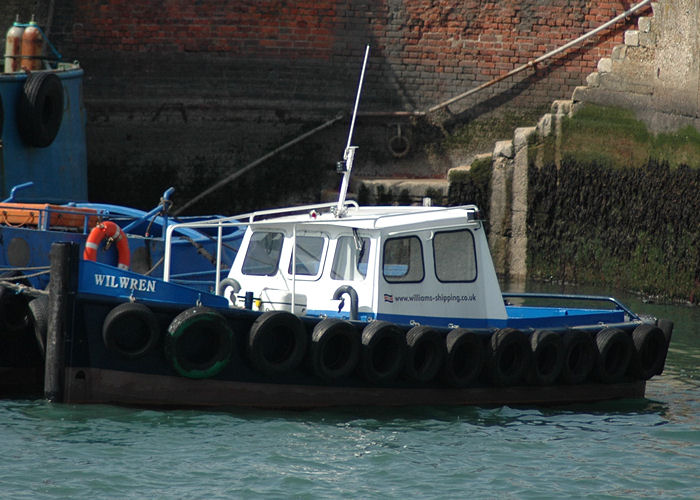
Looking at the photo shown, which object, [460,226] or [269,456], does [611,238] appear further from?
[269,456]

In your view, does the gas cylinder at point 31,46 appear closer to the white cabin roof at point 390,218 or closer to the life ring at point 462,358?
the white cabin roof at point 390,218

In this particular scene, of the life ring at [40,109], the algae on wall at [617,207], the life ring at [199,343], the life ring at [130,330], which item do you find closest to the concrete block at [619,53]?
the algae on wall at [617,207]

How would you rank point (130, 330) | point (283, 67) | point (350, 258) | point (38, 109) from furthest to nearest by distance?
1. point (283, 67)
2. point (38, 109)
3. point (350, 258)
4. point (130, 330)

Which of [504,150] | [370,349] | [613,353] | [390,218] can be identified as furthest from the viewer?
[504,150]

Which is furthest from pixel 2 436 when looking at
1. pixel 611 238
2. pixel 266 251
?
pixel 611 238

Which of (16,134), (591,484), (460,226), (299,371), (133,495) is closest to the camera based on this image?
(133,495)

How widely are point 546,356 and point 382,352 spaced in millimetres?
1698

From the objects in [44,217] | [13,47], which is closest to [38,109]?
[13,47]

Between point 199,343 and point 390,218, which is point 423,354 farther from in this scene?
point 199,343

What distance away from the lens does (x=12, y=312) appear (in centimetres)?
982

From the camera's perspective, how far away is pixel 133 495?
756 centimetres

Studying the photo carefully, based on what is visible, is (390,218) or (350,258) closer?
(350,258)

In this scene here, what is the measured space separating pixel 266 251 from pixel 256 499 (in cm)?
332

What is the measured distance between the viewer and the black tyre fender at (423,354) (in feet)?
31.9
